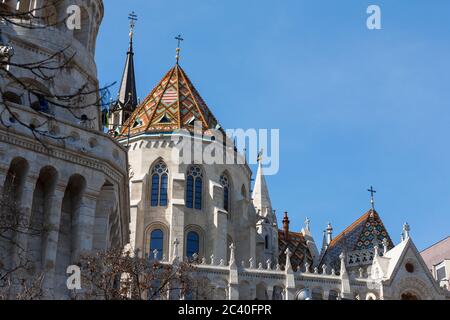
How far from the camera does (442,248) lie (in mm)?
54125

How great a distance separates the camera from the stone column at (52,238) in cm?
2188

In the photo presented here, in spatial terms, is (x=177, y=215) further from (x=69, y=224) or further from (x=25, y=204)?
(x=25, y=204)

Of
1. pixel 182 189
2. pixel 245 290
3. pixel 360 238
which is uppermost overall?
pixel 182 189

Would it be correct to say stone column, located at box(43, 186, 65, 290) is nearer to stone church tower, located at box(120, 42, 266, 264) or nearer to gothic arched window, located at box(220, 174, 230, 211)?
stone church tower, located at box(120, 42, 266, 264)

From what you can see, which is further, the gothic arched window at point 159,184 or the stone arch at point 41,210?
the gothic arched window at point 159,184

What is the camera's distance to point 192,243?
42000 mm

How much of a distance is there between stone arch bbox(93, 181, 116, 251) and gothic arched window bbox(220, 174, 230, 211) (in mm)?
19721

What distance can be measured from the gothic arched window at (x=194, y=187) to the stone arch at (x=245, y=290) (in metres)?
7.83

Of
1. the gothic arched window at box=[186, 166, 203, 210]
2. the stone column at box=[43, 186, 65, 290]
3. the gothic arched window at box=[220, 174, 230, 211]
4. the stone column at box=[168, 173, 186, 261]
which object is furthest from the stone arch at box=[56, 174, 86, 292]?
the gothic arched window at box=[220, 174, 230, 211]

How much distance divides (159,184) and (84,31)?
14.8 m

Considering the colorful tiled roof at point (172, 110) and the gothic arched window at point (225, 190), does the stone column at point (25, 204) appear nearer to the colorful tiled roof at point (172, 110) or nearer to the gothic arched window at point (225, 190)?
the colorful tiled roof at point (172, 110)

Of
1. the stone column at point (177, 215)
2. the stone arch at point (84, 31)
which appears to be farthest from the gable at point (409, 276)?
the stone arch at point (84, 31)

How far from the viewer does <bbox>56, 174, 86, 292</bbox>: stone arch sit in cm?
2262

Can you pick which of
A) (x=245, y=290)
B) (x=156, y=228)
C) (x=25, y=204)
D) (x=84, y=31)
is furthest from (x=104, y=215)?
(x=156, y=228)
